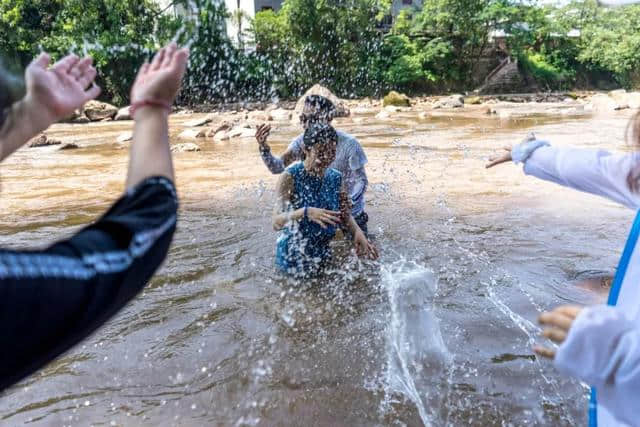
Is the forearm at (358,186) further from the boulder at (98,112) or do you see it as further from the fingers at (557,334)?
the boulder at (98,112)

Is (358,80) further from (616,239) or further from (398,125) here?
(616,239)

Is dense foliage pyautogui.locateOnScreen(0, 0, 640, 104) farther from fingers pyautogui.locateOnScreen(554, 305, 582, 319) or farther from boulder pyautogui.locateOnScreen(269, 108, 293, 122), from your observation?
→ fingers pyautogui.locateOnScreen(554, 305, 582, 319)

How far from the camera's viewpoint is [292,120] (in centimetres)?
1948

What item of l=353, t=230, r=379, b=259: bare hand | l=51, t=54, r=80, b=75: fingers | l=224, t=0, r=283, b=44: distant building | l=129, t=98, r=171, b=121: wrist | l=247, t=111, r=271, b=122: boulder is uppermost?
l=224, t=0, r=283, b=44: distant building

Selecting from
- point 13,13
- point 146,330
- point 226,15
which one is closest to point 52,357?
point 146,330

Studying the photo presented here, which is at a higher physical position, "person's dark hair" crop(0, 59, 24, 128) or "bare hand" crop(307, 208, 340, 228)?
"person's dark hair" crop(0, 59, 24, 128)

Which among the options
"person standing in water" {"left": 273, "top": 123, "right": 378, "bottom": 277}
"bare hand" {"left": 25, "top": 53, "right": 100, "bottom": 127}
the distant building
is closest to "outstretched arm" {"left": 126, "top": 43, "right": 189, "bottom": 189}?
"bare hand" {"left": 25, "top": 53, "right": 100, "bottom": 127}

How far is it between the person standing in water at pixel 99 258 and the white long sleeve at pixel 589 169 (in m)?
1.17

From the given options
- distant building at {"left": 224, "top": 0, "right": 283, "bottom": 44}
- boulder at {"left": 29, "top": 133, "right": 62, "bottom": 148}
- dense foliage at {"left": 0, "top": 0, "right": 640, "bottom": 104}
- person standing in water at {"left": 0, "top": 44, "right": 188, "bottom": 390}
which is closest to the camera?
person standing in water at {"left": 0, "top": 44, "right": 188, "bottom": 390}

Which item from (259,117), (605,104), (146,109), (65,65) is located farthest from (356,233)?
(605,104)

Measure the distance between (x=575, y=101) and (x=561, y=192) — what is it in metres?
23.6

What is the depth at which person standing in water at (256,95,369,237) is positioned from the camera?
439 centimetres

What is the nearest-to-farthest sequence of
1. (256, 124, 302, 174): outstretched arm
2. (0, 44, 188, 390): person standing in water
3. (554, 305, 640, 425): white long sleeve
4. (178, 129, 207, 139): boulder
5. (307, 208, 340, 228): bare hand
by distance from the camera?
1. (0, 44, 188, 390): person standing in water
2. (554, 305, 640, 425): white long sleeve
3. (307, 208, 340, 228): bare hand
4. (256, 124, 302, 174): outstretched arm
5. (178, 129, 207, 139): boulder

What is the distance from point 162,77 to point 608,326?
1.06 metres
